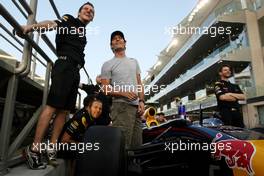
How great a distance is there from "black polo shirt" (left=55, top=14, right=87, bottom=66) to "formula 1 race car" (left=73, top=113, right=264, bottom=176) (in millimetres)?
903

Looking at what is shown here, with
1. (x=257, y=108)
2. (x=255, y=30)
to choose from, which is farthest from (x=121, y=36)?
(x=255, y=30)

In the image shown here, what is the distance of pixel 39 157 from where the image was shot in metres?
1.65

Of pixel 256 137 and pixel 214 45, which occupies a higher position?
pixel 214 45

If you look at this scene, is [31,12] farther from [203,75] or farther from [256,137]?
[203,75]

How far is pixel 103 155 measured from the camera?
1.11 metres

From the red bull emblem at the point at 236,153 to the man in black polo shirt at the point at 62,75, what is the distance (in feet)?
4.13

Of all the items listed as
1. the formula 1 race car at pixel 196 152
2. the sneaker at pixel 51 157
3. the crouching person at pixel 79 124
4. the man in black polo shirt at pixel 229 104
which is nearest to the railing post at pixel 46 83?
the crouching person at pixel 79 124

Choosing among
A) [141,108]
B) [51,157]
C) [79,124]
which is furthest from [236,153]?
[51,157]

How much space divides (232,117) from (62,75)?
2.26 metres

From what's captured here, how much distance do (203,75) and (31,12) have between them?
22.1m

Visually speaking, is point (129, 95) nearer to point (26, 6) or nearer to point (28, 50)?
point (28, 50)

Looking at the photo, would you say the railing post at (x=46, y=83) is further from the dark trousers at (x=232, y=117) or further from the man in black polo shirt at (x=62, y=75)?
the dark trousers at (x=232, y=117)

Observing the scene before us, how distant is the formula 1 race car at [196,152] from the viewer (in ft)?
6.23

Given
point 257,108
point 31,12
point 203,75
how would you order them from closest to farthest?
point 31,12, point 257,108, point 203,75
